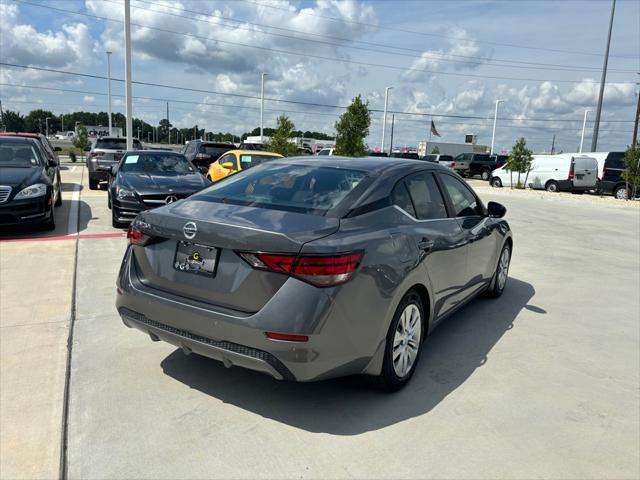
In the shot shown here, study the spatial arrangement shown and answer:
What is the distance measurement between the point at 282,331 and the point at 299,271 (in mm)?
339

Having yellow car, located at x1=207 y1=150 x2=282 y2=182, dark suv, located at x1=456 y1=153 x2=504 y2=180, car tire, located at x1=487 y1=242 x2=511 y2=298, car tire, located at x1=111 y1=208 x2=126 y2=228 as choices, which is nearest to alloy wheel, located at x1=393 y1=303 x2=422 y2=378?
car tire, located at x1=487 y1=242 x2=511 y2=298

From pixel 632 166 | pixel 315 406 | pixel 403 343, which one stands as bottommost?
pixel 315 406

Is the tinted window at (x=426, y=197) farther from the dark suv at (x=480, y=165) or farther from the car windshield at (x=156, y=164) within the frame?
the dark suv at (x=480, y=165)

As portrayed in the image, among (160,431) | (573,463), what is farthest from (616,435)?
(160,431)

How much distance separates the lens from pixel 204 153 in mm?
19109

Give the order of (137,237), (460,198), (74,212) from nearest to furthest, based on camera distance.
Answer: (137,237) → (460,198) → (74,212)

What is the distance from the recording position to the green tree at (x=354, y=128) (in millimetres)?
31562

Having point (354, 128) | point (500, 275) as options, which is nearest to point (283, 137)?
point (354, 128)

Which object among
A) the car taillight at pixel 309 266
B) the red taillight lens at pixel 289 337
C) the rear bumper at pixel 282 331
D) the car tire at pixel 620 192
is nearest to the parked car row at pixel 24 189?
the rear bumper at pixel 282 331

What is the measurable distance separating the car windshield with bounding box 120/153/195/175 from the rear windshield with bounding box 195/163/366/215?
265 inches

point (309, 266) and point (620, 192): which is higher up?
point (309, 266)

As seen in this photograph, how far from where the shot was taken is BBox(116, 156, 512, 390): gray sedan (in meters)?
2.76

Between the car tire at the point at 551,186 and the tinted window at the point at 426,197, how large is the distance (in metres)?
24.5

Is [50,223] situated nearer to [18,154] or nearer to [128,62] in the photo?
[18,154]
